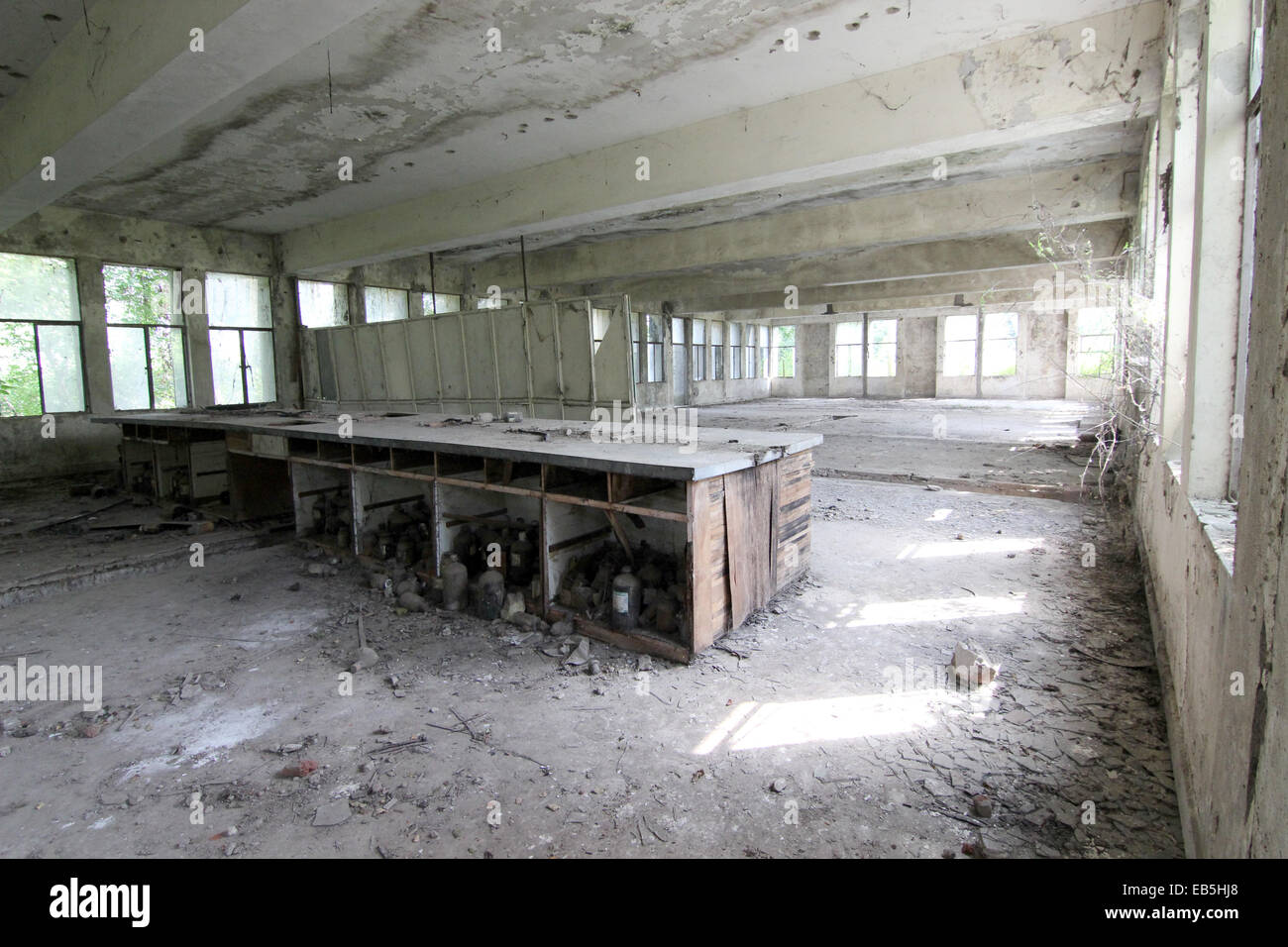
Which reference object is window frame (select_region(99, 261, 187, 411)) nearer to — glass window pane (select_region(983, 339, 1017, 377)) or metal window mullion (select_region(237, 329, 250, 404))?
metal window mullion (select_region(237, 329, 250, 404))

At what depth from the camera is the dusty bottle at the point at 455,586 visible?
15.1 ft

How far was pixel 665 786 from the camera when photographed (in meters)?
2.61

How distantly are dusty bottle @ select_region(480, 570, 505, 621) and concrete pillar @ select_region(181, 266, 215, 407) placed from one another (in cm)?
880

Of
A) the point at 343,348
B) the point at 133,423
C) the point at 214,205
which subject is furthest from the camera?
the point at 343,348

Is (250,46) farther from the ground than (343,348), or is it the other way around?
(250,46)

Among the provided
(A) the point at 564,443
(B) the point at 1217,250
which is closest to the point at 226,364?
(A) the point at 564,443

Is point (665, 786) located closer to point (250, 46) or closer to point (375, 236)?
point (250, 46)

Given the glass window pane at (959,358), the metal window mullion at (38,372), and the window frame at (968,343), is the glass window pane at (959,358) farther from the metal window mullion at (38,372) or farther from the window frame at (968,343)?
the metal window mullion at (38,372)

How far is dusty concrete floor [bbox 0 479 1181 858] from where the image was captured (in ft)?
7.78

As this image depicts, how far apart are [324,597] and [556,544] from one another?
1.89m

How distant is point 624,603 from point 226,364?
1014 centimetres
